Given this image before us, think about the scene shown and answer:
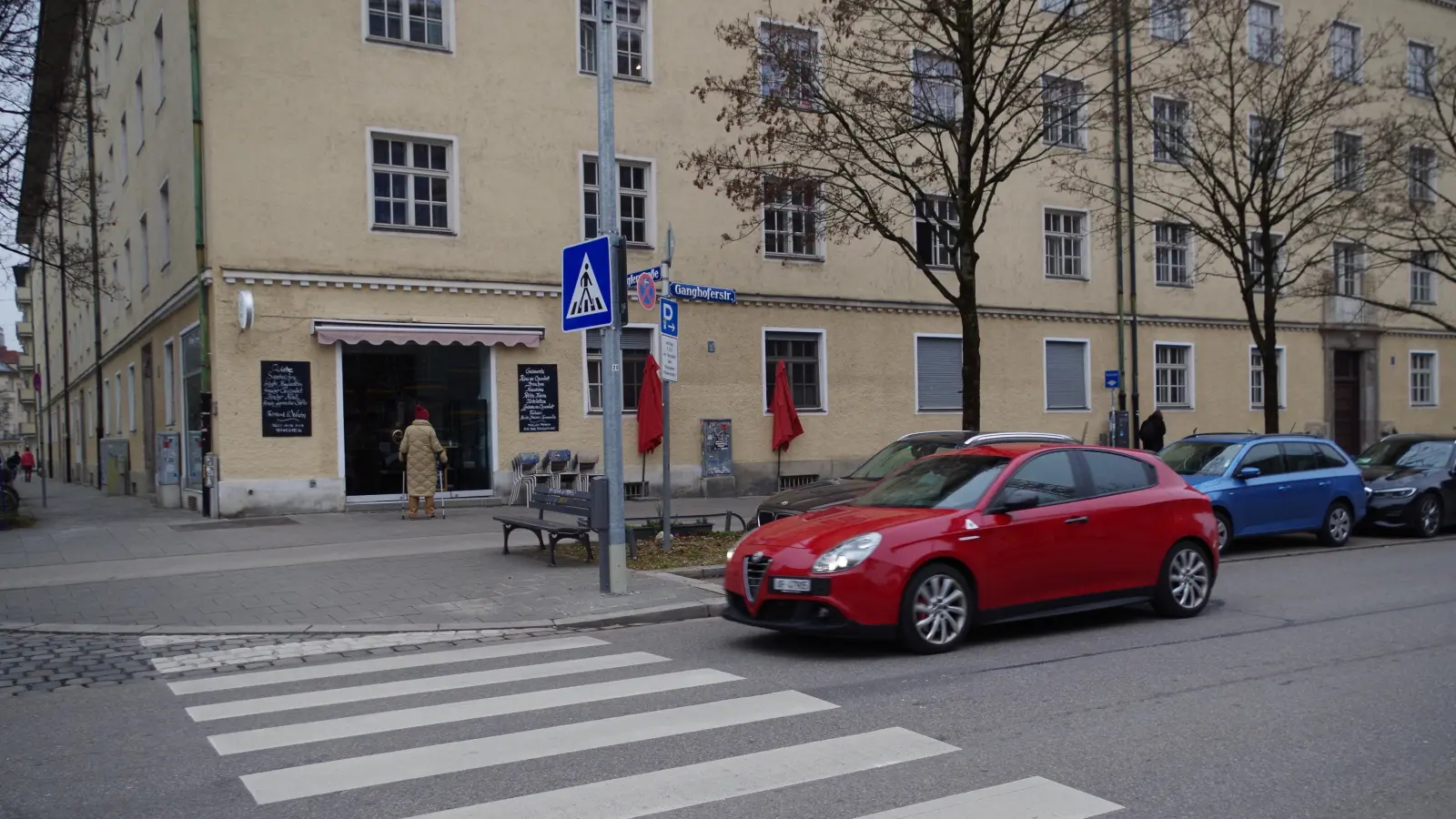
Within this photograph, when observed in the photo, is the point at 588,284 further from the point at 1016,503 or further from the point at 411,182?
the point at 411,182

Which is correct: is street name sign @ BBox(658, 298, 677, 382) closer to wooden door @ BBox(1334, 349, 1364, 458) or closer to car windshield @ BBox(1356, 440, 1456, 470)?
car windshield @ BBox(1356, 440, 1456, 470)

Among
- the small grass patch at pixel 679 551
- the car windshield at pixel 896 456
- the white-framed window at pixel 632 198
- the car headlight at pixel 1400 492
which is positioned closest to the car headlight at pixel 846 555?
the small grass patch at pixel 679 551

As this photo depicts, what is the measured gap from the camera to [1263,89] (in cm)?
2270

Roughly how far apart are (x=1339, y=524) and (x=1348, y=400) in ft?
69.4

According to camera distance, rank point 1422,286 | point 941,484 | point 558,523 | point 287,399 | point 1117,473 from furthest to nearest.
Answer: point 1422,286, point 287,399, point 558,523, point 1117,473, point 941,484

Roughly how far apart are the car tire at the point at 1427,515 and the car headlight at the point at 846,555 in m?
12.0

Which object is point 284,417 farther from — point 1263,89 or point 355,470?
point 1263,89

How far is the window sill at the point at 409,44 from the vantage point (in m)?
19.5

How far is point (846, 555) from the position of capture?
311 inches

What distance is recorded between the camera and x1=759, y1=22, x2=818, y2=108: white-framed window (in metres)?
16.1

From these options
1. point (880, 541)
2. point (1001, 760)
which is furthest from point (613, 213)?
point (1001, 760)

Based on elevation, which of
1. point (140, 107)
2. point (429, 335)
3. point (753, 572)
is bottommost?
point (753, 572)

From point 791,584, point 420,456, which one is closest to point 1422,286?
point 420,456

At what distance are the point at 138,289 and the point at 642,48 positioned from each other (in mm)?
13067
